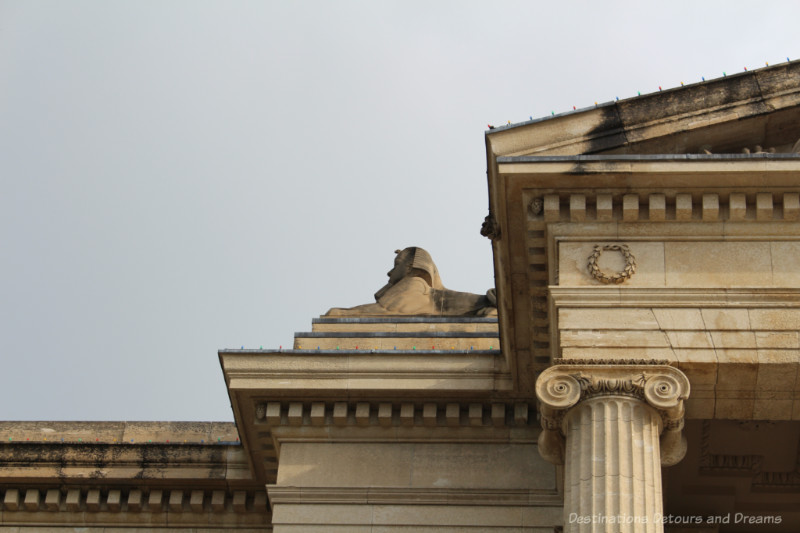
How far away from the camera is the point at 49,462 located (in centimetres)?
2734

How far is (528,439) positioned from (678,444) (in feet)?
14.8

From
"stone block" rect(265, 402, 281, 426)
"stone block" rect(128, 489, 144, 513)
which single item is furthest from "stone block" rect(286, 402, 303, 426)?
"stone block" rect(128, 489, 144, 513)

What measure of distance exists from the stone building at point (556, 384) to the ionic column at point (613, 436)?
3 centimetres

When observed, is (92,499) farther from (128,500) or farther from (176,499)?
(176,499)

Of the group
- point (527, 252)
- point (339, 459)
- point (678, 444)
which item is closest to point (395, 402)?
point (339, 459)

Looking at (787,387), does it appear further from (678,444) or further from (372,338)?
(372,338)

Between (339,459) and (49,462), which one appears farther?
(49,462)

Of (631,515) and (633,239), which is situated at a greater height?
(633,239)

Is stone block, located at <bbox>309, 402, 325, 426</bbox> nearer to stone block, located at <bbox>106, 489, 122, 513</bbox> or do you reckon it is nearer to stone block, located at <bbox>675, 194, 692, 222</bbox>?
stone block, located at <bbox>106, 489, 122, 513</bbox>

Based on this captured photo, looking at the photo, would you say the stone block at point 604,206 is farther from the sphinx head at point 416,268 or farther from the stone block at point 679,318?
the sphinx head at point 416,268

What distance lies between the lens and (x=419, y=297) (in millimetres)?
29375

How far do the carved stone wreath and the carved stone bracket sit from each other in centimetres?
146

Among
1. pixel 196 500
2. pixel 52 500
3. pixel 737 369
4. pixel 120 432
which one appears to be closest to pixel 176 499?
pixel 196 500

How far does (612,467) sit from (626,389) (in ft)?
3.87
